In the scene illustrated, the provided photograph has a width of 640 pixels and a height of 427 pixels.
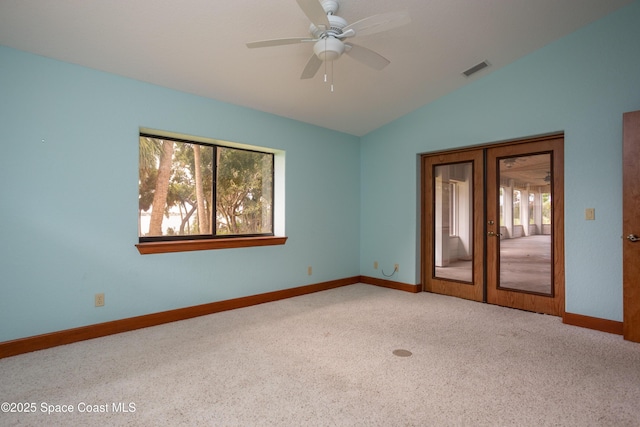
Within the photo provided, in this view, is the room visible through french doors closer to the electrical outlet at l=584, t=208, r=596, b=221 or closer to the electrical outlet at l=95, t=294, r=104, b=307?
the electrical outlet at l=584, t=208, r=596, b=221

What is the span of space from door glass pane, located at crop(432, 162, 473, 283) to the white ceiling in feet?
3.95

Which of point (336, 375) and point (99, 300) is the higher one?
point (99, 300)

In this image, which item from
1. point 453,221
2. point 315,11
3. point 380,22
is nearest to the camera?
point 315,11

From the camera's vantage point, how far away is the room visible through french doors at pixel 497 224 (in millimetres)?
3738

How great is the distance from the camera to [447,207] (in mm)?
4707

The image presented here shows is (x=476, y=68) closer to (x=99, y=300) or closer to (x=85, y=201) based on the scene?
(x=85, y=201)

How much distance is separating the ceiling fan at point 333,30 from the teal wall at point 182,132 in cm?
171

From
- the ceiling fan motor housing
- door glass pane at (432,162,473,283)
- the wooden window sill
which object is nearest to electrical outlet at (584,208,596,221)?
door glass pane at (432,162,473,283)

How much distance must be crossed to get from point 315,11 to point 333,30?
34cm

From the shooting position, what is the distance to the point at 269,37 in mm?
2914

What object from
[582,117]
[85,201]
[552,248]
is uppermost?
[582,117]

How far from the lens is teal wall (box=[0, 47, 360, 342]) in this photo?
265 cm

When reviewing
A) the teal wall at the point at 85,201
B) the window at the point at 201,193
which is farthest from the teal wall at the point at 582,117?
the teal wall at the point at 85,201

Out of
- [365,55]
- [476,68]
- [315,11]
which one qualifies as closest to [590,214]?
[476,68]
